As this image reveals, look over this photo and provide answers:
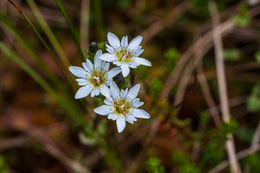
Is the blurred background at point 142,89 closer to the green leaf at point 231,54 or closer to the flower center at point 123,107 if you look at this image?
the green leaf at point 231,54

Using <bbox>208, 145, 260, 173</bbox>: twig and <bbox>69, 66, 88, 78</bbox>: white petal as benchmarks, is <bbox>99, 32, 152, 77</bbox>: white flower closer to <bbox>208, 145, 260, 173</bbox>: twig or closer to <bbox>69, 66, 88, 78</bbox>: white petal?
<bbox>69, 66, 88, 78</bbox>: white petal

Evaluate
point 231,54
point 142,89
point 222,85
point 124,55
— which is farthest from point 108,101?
point 231,54

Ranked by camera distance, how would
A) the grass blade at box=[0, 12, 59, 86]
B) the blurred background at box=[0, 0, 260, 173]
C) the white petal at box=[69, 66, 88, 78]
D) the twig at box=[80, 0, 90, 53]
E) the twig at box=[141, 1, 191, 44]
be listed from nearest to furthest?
1. the white petal at box=[69, 66, 88, 78]
2. the grass blade at box=[0, 12, 59, 86]
3. the blurred background at box=[0, 0, 260, 173]
4. the twig at box=[80, 0, 90, 53]
5. the twig at box=[141, 1, 191, 44]

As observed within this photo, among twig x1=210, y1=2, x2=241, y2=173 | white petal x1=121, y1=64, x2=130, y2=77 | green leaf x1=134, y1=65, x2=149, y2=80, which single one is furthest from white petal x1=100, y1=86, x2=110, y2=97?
twig x1=210, y1=2, x2=241, y2=173

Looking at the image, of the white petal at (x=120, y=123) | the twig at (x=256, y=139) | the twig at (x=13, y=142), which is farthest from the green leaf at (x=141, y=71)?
the twig at (x=13, y=142)

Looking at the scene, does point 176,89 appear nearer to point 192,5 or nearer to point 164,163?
point 164,163
